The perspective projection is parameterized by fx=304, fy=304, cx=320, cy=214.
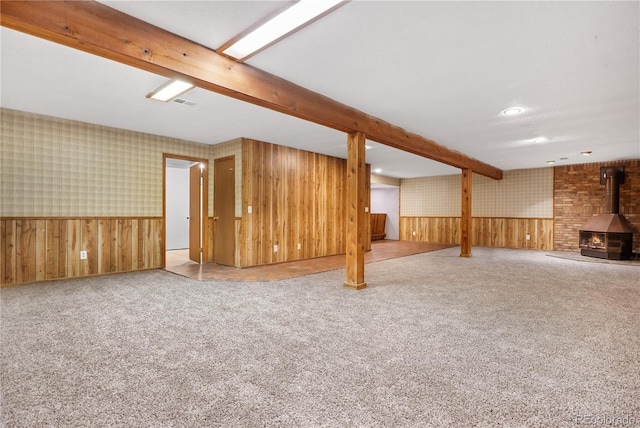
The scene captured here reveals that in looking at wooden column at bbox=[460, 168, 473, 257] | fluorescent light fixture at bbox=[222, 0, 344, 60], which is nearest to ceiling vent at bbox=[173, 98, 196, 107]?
fluorescent light fixture at bbox=[222, 0, 344, 60]

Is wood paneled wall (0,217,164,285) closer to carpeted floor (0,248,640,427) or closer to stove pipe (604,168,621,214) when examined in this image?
carpeted floor (0,248,640,427)

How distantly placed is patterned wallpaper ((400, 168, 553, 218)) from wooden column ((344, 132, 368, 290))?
23.5 ft

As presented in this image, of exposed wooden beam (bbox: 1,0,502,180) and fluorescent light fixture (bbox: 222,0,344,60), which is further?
fluorescent light fixture (bbox: 222,0,344,60)

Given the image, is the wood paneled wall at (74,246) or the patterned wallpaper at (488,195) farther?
the patterned wallpaper at (488,195)

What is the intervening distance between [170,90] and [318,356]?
299 cm

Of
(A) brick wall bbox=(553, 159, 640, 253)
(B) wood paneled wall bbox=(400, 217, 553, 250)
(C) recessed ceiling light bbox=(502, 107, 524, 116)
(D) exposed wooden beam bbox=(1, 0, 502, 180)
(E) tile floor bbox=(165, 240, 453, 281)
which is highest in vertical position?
(C) recessed ceiling light bbox=(502, 107, 524, 116)

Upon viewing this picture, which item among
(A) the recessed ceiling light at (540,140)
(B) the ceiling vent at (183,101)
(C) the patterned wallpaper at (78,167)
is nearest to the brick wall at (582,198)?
(A) the recessed ceiling light at (540,140)

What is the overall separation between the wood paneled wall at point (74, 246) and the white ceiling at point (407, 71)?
5.07ft

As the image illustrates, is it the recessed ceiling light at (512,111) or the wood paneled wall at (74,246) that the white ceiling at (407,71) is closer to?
the recessed ceiling light at (512,111)

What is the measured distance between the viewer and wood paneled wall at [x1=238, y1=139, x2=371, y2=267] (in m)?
5.48

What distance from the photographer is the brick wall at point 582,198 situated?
23.7ft

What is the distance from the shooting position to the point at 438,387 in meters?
1.72

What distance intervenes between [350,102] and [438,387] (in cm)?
295

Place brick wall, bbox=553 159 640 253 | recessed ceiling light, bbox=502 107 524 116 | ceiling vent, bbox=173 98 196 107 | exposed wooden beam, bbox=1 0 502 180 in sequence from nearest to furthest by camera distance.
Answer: exposed wooden beam, bbox=1 0 502 180 → ceiling vent, bbox=173 98 196 107 → recessed ceiling light, bbox=502 107 524 116 → brick wall, bbox=553 159 640 253
